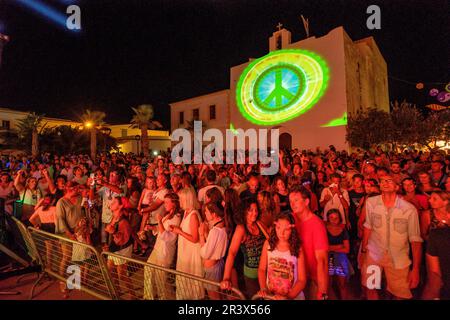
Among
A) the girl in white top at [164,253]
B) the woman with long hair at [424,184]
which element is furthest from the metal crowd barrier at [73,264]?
the woman with long hair at [424,184]

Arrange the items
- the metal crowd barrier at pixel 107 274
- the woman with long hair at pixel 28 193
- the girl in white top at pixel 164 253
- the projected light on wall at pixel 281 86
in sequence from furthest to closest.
Answer: 1. the projected light on wall at pixel 281 86
2. the woman with long hair at pixel 28 193
3. the girl in white top at pixel 164 253
4. the metal crowd barrier at pixel 107 274

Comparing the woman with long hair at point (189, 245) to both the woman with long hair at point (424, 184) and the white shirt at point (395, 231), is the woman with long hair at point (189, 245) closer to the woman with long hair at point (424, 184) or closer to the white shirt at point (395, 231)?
the white shirt at point (395, 231)

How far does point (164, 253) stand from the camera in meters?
3.72

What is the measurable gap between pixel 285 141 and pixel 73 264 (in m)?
20.4

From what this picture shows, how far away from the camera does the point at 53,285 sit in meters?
4.55

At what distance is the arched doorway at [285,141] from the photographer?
2262cm

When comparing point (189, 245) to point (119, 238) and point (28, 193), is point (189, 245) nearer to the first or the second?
point (119, 238)

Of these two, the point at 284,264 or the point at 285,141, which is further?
the point at 285,141

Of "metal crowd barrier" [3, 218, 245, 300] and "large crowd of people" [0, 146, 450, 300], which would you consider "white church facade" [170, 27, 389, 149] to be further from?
"metal crowd barrier" [3, 218, 245, 300]

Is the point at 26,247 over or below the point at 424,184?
below

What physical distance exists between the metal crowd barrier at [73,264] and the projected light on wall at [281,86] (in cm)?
2020

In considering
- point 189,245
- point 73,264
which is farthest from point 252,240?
point 73,264
